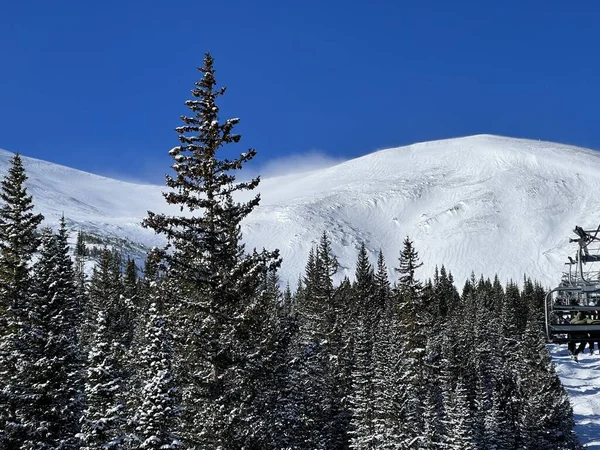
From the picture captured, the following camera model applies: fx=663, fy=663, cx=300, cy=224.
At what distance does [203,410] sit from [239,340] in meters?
2.60

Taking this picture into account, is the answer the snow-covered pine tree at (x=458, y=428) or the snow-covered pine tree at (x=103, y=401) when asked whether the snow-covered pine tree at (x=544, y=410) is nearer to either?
the snow-covered pine tree at (x=458, y=428)

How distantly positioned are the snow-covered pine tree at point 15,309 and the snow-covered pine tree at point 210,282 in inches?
→ 301

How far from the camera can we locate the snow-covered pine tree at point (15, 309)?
25.9 meters

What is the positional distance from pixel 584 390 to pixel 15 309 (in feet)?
343

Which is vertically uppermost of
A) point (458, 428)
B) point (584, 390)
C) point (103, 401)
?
point (103, 401)

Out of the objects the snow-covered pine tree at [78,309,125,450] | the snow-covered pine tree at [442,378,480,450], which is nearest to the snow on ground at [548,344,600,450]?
the snow-covered pine tree at [442,378,480,450]

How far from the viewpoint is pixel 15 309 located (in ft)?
90.7

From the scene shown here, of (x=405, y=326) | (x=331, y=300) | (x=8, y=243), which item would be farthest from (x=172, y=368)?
(x=331, y=300)

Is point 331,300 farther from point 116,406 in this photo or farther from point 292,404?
point 116,406

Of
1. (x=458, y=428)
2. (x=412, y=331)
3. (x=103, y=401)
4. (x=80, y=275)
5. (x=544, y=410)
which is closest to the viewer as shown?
(x=103, y=401)

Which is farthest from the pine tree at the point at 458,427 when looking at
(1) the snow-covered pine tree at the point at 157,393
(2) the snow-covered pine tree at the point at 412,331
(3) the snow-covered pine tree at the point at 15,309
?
(3) the snow-covered pine tree at the point at 15,309

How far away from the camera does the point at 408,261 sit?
176 ft

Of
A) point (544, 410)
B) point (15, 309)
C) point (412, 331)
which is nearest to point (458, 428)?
point (412, 331)

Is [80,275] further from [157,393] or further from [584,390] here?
[584,390]
